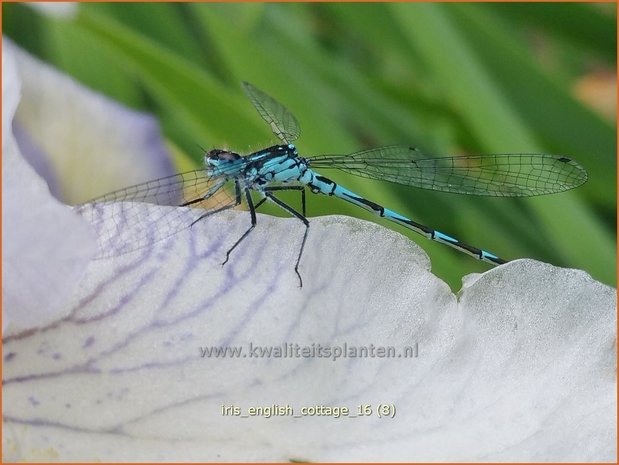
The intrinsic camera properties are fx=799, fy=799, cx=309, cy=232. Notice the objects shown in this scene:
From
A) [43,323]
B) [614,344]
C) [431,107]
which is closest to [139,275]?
[43,323]

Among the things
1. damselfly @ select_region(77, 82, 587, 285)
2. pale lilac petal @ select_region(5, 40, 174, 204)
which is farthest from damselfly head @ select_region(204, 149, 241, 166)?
pale lilac petal @ select_region(5, 40, 174, 204)

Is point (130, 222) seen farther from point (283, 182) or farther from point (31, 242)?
point (283, 182)

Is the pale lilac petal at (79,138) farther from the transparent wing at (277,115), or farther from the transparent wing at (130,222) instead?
the transparent wing at (130,222)

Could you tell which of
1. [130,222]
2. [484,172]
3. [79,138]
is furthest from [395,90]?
[130,222]

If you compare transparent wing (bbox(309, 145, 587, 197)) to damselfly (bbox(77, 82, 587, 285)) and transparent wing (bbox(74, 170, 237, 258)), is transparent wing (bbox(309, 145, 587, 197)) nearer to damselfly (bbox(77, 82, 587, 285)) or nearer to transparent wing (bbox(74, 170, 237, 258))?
damselfly (bbox(77, 82, 587, 285))

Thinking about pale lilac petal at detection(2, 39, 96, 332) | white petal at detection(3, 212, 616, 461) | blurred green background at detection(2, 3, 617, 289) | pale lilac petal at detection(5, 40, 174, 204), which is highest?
blurred green background at detection(2, 3, 617, 289)

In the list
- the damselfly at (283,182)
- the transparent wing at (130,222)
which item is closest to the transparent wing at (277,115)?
the damselfly at (283,182)

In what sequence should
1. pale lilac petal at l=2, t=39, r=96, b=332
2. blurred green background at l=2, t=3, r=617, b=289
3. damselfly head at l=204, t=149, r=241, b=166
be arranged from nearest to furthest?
pale lilac petal at l=2, t=39, r=96, b=332
damselfly head at l=204, t=149, r=241, b=166
blurred green background at l=2, t=3, r=617, b=289
